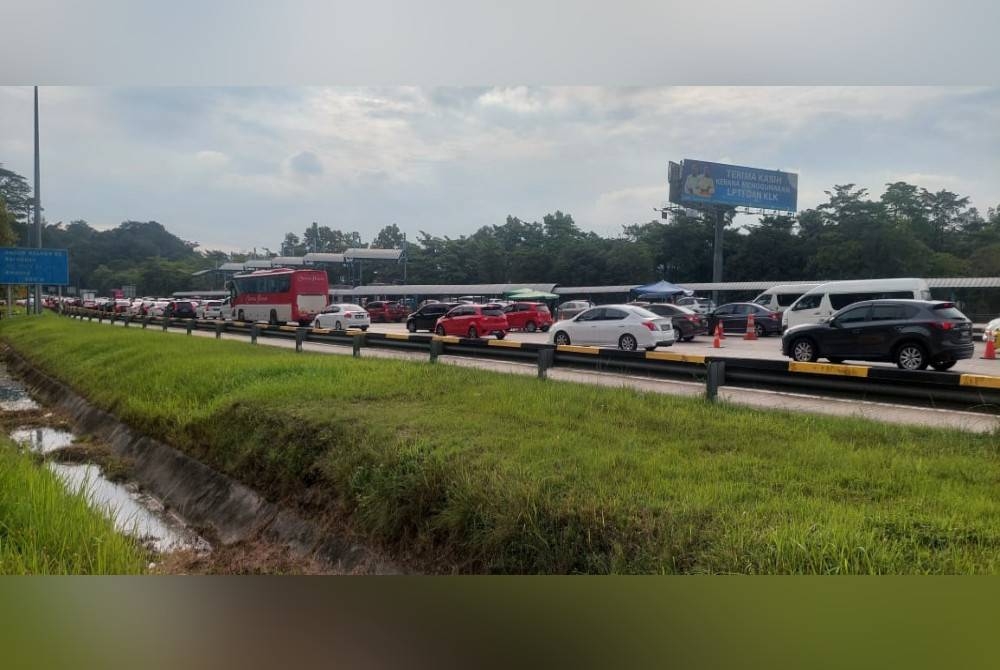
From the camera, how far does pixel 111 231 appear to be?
56.6 m

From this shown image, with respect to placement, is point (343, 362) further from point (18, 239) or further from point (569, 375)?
point (18, 239)

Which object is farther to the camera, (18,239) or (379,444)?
(18,239)

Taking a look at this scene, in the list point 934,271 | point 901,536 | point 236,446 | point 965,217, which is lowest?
point 236,446

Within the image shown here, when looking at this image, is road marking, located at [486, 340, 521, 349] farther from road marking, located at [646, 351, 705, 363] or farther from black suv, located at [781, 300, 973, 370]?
black suv, located at [781, 300, 973, 370]

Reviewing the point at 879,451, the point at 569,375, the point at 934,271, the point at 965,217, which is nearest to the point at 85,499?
the point at 879,451

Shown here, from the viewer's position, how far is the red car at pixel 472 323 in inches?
846

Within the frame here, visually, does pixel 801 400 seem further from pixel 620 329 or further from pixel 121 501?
pixel 620 329

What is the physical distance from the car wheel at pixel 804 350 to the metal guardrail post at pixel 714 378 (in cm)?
627

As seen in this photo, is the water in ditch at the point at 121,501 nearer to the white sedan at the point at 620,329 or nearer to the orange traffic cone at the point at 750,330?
the white sedan at the point at 620,329

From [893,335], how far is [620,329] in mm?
6245

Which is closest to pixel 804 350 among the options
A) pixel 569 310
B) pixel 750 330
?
pixel 750 330

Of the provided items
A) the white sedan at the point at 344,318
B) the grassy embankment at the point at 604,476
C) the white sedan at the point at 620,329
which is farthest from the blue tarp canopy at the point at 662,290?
the grassy embankment at the point at 604,476

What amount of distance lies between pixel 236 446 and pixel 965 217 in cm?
4453

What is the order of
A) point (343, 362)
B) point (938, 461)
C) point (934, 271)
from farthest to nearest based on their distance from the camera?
point (934, 271) → point (343, 362) → point (938, 461)
